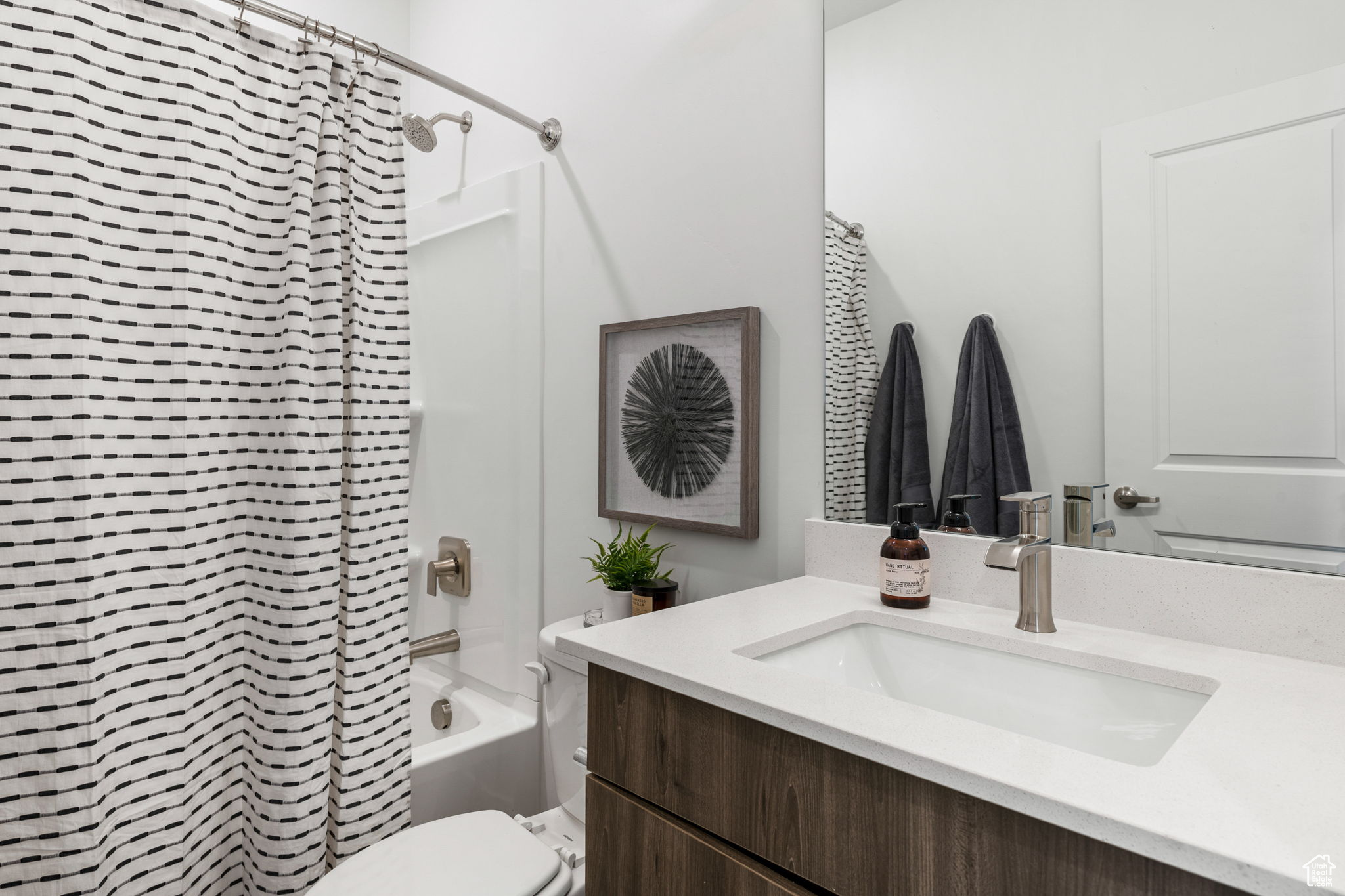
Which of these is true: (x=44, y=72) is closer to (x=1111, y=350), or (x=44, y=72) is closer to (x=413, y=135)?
(x=413, y=135)

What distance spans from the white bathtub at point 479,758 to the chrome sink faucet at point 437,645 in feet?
0.39

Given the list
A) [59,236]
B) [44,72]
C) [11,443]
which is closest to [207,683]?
[11,443]

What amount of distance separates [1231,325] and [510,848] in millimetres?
1289

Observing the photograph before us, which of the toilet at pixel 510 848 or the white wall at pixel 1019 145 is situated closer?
the white wall at pixel 1019 145

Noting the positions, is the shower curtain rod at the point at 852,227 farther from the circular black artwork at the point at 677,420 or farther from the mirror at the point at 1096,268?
the circular black artwork at the point at 677,420

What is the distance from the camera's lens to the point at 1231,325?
2.83ft

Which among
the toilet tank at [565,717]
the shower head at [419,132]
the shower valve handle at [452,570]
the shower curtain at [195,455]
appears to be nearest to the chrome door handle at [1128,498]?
the toilet tank at [565,717]

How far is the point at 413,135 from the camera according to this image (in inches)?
58.8

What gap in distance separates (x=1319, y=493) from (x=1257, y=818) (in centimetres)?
54

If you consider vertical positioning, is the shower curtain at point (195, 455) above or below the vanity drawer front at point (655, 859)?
above

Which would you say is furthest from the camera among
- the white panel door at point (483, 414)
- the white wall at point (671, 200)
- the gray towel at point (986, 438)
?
the white panel door at point (483, 414)

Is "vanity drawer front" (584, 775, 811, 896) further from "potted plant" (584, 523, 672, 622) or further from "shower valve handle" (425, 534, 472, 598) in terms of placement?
"shower valve handle" (425, 534, 472, 598)

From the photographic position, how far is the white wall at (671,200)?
1317mm

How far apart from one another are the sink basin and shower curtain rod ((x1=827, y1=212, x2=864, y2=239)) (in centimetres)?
68
